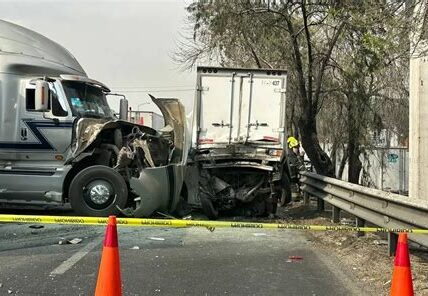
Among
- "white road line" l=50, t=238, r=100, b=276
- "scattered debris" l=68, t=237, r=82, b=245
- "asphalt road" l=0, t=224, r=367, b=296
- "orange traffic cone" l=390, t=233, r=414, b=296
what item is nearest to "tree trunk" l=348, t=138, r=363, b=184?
"asphalt road" l=0, t=224, r=367, b=296

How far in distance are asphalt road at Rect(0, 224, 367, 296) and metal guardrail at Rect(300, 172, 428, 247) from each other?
2.80 ft

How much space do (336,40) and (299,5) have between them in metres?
1.56

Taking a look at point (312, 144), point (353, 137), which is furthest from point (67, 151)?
point (353, 137)

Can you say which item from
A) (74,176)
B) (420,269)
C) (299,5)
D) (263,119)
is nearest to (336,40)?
(299,5)

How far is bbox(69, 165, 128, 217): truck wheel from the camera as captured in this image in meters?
10.4

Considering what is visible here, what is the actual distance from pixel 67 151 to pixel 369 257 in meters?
6.14

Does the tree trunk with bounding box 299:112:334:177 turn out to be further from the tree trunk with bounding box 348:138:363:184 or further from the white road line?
the white road line

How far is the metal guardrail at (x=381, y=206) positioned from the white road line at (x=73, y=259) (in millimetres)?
3849

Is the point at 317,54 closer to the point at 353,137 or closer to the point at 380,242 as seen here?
the point at 353,137

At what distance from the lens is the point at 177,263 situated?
699 cm

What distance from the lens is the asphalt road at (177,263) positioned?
5836mm

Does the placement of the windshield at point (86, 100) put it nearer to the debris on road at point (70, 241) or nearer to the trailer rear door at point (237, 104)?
the trailer rear door at point (237, 104)

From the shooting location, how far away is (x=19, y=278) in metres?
6.12

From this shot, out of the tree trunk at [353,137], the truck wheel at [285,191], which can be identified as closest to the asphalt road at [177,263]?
the truck wheel at [285,191]
